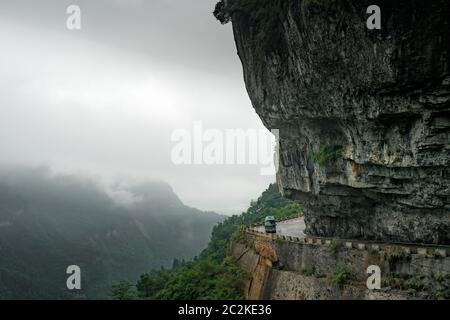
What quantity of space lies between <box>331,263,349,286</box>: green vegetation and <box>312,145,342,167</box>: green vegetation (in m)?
8.16

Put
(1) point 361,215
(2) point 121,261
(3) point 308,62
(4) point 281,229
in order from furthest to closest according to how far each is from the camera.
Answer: (2) point 121,261 → (4) point 281,229 → (1) point 361,215 → (3) point 308,62

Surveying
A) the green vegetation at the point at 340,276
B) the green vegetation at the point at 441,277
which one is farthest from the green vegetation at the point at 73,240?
the green vegetation at the point at 441,277

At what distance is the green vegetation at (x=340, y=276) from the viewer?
84.4 feet

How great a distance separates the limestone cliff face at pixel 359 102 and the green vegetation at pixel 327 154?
8 centimetres

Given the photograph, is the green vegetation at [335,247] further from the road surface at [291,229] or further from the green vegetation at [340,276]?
the road surface at [291,229]

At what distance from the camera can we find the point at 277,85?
3262cm

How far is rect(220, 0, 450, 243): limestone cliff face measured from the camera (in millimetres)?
21672

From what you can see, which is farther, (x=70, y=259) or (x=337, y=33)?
(x=70, y=259)

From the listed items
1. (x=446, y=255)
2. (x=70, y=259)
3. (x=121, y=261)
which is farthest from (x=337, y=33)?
(x=121, y=261)

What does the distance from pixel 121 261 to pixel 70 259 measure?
19818 millimetres

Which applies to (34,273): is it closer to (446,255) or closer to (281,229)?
(281,229)

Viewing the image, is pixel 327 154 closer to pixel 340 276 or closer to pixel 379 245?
pixel 379 245

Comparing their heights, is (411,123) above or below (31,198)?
above

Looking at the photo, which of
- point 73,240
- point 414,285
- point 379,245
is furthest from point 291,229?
point 73,240
